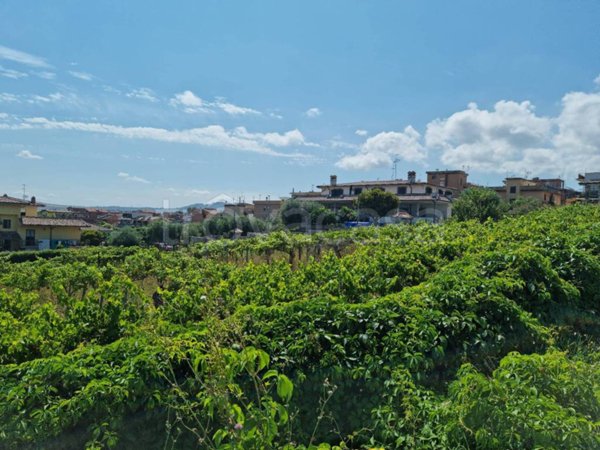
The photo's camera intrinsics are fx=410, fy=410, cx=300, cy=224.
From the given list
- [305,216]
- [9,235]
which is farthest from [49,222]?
[305,216]

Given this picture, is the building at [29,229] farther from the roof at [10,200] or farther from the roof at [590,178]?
the roof at [590,178]

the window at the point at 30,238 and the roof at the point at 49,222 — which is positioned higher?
the roof at the point at 49,222

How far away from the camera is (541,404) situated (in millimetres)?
2318

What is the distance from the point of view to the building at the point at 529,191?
5097cm

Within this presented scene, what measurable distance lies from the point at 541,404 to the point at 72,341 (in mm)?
3878

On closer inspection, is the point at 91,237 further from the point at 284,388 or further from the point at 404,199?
the point at 284,388

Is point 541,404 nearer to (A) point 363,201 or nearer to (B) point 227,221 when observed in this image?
(B) point 227,221

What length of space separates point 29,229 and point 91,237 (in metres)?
5.78

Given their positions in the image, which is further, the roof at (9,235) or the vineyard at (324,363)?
the roof at (9,235)

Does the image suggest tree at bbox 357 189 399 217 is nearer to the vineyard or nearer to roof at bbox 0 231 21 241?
roof at bbox 0 231 21 241

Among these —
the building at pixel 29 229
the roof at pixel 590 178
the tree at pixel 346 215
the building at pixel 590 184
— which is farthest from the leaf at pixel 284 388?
the roof at pixel 590 178

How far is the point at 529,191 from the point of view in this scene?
2030 inches

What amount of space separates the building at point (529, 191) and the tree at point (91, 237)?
4762 centimetres

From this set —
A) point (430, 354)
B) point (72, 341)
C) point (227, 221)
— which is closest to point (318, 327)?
point (430, 354)
